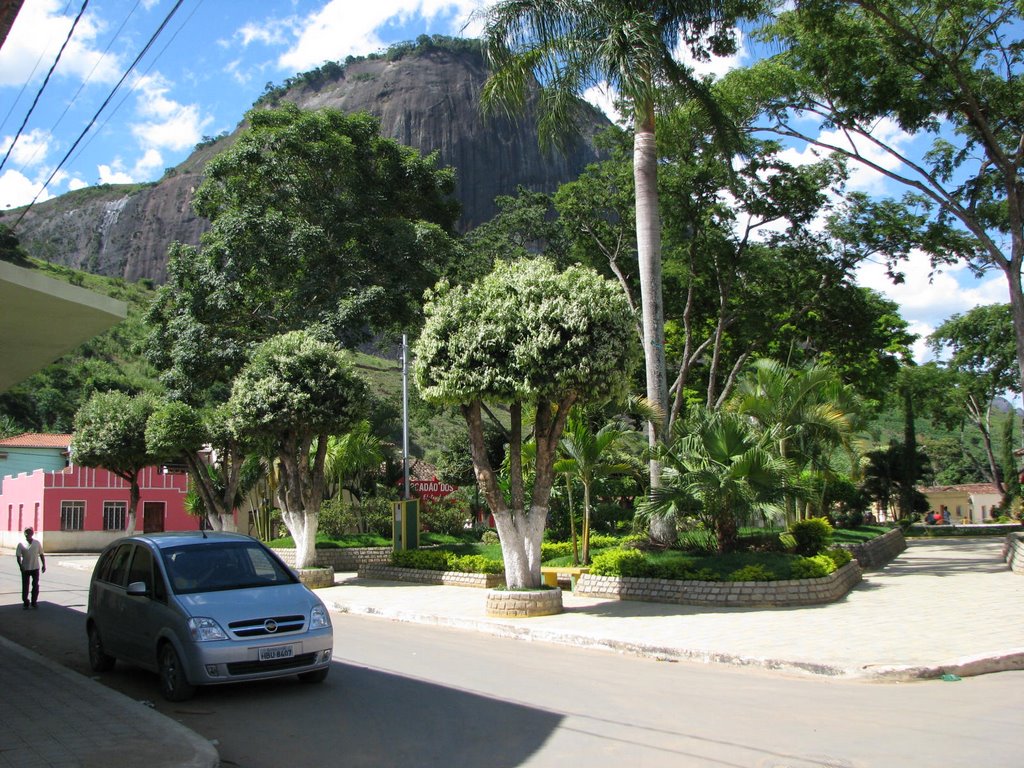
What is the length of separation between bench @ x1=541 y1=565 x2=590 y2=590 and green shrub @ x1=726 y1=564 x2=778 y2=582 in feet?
11.0

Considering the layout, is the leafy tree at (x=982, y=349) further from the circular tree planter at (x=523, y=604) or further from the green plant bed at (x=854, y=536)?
the circular tree planter at (x=523, y=604)

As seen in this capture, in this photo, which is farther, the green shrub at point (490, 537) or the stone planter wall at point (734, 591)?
the green shrub at point (490, 537)

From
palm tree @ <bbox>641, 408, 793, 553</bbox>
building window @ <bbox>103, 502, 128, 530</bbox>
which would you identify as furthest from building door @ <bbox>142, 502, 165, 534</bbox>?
palm tree @ <bbox>641, 408, 793, 553</bbox>

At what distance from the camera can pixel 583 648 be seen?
12133 millimetres

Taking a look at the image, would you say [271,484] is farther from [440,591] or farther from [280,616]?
[280,616]

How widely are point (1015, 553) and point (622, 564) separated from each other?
9550mm

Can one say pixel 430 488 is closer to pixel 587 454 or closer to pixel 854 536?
pixel 854 536

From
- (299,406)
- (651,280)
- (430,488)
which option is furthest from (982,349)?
(299,406)

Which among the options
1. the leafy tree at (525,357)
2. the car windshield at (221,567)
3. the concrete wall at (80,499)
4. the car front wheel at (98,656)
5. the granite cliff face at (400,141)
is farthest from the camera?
the granite cliff face at (400,141)

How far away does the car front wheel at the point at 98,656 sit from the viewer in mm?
10219

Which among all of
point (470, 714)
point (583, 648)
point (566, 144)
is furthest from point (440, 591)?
point (470, 714)

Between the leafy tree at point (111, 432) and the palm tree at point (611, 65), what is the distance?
22884 millimetres

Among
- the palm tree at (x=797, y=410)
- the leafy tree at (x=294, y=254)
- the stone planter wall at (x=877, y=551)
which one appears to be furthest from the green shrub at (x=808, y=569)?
the leafy tree at (x=294, y=254)

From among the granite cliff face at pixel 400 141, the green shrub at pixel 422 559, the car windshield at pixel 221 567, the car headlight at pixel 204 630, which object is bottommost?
the green shrub at pixel 422 559
